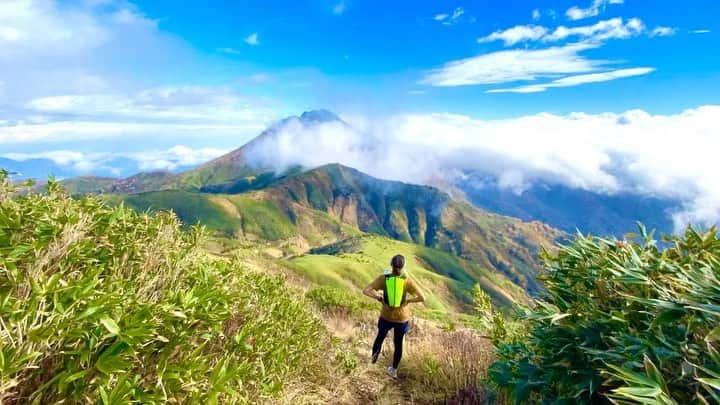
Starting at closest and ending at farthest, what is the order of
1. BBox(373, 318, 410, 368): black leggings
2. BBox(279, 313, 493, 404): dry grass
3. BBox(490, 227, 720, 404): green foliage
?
BBox(490, 227, 720, 404): green foliage → BBox(279, 313, 493, 404): dry grass → BBox(373, 318, 410, 368): black leggings

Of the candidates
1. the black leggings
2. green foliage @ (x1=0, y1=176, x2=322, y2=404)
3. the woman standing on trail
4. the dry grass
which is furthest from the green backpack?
green foliage @ (x1=0, y1=176, x2=322, y2=404)

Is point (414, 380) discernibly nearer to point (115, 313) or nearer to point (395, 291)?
point (395, 291)

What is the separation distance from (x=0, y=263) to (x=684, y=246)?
535 cm

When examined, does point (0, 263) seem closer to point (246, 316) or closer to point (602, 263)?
point (246, 316)

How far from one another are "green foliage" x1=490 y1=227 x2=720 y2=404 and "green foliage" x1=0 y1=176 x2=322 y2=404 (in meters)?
2.75

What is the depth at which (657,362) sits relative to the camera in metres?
2.77

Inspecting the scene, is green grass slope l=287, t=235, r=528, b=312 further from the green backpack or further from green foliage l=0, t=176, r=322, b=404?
green foliage l=0, t=176, r=322, b=404

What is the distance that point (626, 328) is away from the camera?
3.24 m

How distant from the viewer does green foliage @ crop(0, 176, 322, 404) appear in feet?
8.43

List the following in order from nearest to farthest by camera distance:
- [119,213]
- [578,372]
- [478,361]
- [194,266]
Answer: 1. [578,372]
2. [119,213]
3. [194,266]
4. [478,361]

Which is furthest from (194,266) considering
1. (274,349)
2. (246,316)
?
(274,349)

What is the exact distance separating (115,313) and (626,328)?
12.2ft

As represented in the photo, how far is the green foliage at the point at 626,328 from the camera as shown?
2.54 m

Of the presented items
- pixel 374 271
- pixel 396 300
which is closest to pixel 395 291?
pixel 396 300
